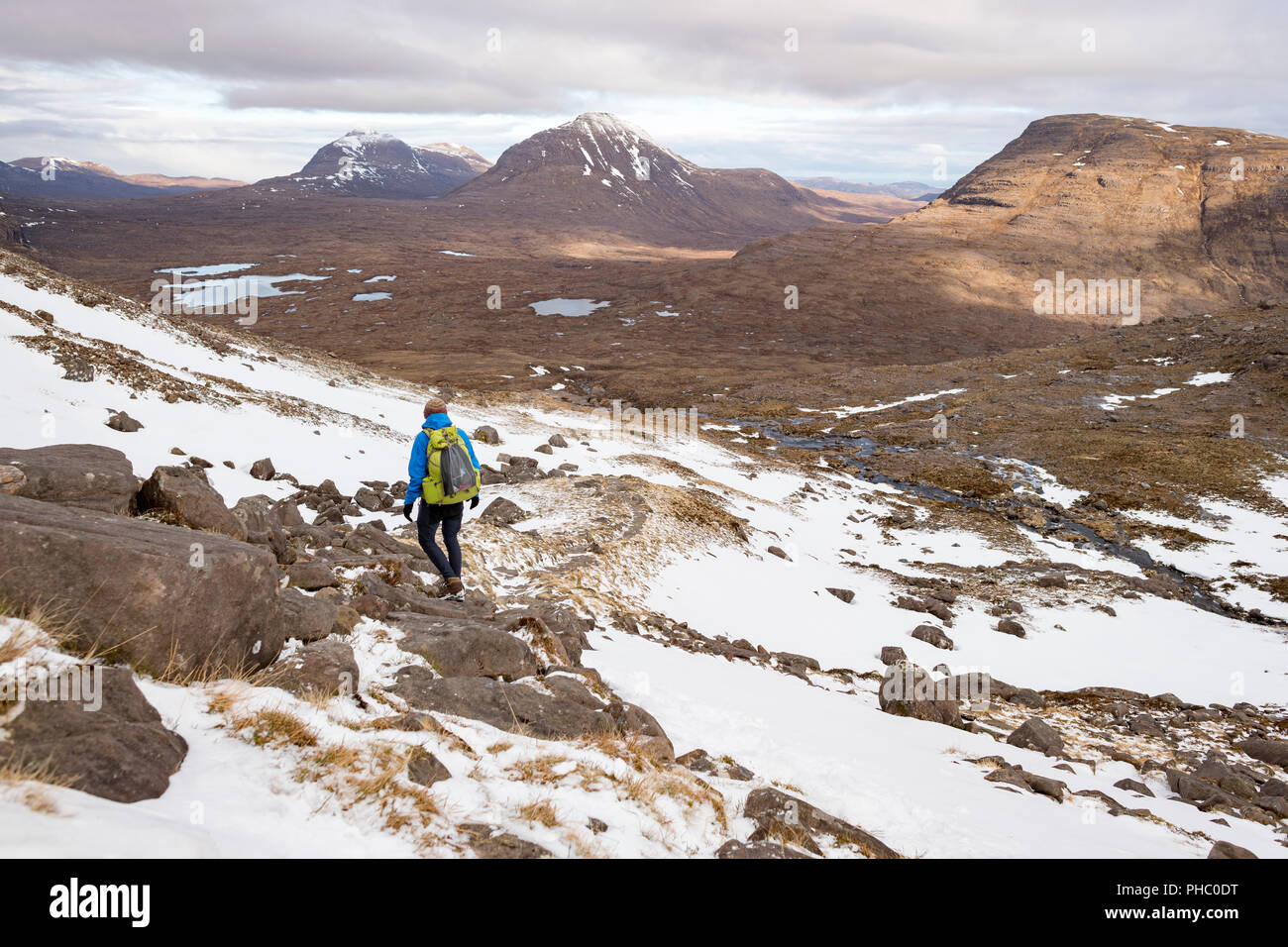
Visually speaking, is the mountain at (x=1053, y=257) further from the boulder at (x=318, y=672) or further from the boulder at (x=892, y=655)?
the boulder at (x=318, y=672)

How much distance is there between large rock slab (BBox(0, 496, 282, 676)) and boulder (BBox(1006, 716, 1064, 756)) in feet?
41.5

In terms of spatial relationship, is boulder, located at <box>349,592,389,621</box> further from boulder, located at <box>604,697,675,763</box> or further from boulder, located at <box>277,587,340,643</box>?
boulder, located at <box>604,697,675,763</box>

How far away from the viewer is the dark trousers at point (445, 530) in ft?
35.3

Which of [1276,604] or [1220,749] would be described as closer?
[1220,749]

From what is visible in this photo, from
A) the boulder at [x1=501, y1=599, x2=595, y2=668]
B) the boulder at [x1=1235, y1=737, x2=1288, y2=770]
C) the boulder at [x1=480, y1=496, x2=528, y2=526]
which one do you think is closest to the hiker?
the boulder at [x1=501, y1=599, x2=595, y2=668]

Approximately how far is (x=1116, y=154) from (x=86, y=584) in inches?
8063

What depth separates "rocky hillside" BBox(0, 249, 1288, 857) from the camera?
4.55m

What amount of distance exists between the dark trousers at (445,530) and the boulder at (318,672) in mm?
4129

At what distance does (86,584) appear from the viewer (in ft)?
17.3

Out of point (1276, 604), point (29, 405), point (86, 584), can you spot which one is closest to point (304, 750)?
point (86, 584)

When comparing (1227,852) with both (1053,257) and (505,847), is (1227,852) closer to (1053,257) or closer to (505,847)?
(505,847)

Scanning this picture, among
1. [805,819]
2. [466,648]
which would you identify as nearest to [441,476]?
[466,648]

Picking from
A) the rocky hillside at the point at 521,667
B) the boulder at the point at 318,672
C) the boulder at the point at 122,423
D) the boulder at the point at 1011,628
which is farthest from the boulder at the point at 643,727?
the boulder at the point at 1011,628

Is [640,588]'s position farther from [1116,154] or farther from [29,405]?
[1116,154]
